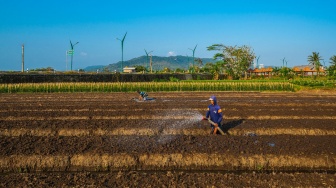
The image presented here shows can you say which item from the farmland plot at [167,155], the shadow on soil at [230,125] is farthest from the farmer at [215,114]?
the shadow on soil at [230,125]

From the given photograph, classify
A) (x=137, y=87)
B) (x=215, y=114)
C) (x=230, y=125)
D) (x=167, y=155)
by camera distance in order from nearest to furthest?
1. (x=167, y=155)
2. (x=215, y=114)
3. (x=230, y=125)
4. (x=137, y=87)

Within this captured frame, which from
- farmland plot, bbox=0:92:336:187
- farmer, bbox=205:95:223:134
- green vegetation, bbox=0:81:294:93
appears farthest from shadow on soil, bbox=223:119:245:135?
green vegetation, bbox=0:81:294:93

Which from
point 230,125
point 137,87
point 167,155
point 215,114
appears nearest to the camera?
point 167,155

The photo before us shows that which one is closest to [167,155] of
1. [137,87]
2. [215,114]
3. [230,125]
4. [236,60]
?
[215,114]

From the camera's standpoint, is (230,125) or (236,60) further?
(236,60)

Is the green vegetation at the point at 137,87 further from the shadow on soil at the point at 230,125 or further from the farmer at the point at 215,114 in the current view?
the farmer at the point at 215,114

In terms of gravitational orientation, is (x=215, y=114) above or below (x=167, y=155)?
above

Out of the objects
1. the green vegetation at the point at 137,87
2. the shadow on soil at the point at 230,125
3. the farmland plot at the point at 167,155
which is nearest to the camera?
the farmland plot at the point at 167,155

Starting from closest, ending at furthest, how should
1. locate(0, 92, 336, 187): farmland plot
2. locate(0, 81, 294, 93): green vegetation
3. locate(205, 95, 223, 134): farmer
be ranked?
locate(0, 92, 336, 187): farmland plot, locate(205, 95, 223, 134): farmer, locate(0, 81, 294, 93): green vegetation

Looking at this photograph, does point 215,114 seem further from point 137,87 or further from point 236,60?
point 236,60

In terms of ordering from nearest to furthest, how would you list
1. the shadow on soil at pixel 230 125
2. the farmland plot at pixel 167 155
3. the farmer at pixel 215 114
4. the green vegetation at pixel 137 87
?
the farmland plot at pixel 167 155 → the farmer at pixel 215 114 → the shadow on soil at pixel 230 125 → the green vegetation at pixel 137 87

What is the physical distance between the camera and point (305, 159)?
418 inches

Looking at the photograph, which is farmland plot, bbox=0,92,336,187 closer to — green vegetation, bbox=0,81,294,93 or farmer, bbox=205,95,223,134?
farmer, bbox=205,95,223,134

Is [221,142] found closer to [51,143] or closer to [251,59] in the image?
[51,143]
